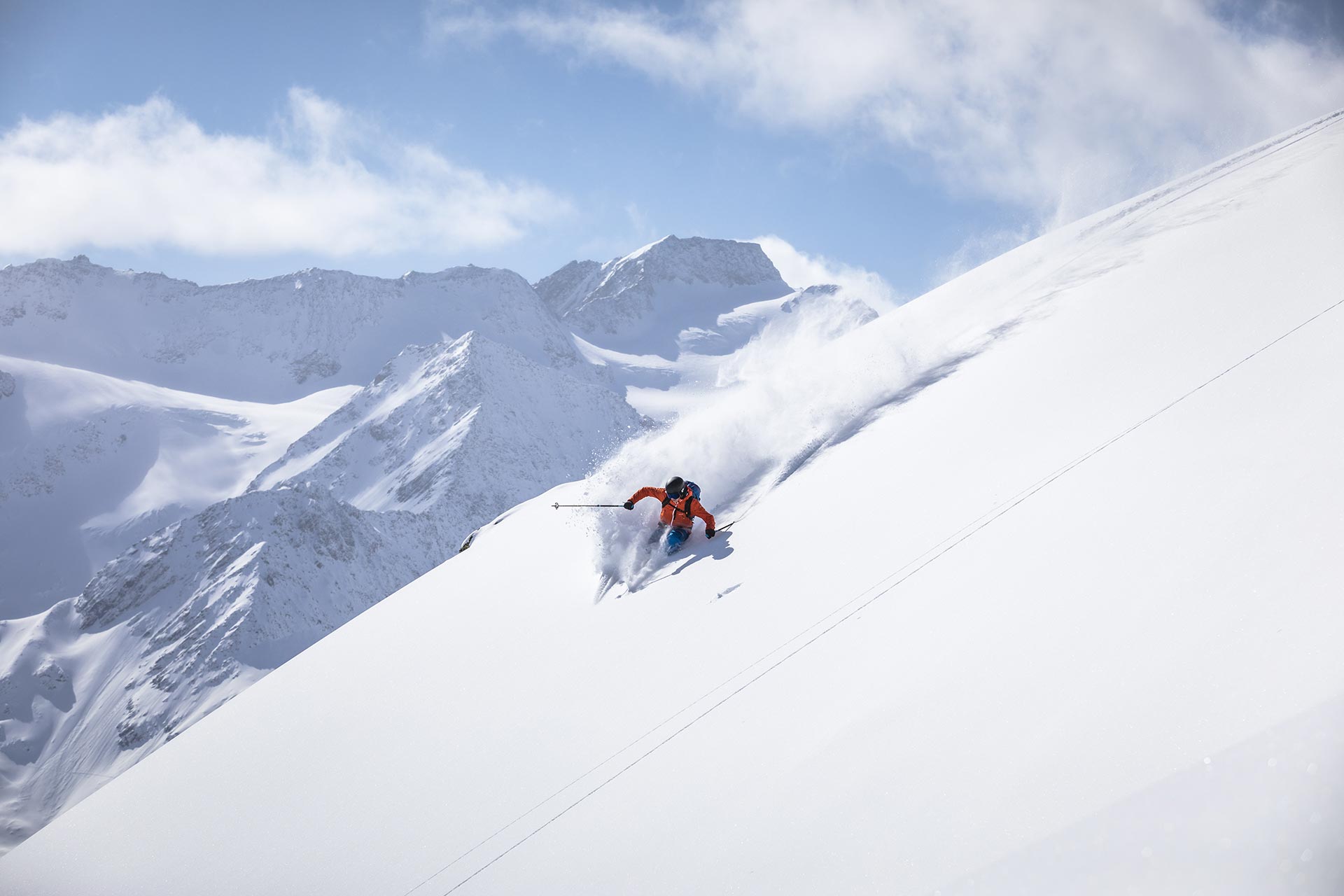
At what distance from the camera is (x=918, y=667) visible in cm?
473

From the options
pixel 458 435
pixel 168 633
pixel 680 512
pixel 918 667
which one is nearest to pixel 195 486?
pixel 458 435

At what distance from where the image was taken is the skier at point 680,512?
9.46m

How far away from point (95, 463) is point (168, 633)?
67.3m

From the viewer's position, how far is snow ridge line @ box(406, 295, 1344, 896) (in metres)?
5.28

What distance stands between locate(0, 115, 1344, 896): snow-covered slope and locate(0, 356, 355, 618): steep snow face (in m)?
143

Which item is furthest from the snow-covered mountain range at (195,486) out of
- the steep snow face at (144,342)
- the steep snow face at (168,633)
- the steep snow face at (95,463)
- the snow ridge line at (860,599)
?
the snow ridge line at (860,599)

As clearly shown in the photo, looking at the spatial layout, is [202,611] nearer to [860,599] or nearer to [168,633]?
[168,633]

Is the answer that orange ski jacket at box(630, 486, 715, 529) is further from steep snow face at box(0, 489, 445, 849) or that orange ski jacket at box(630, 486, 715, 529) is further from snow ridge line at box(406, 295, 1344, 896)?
steep snow face at box(0, 489, 445, 849)

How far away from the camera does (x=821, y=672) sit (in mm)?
5359

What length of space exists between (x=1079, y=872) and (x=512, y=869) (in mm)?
3639

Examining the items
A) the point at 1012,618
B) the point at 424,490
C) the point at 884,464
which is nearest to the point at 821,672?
the point at 1012,618

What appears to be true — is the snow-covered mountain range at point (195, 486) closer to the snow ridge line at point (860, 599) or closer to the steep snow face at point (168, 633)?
the steep snow face at point (168, 633)

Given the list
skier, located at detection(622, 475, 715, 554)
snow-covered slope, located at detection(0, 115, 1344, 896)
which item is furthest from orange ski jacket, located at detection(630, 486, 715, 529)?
snow-covered slope, located at detection(0, 115, 1344, 896)

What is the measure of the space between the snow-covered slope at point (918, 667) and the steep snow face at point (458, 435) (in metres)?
127
